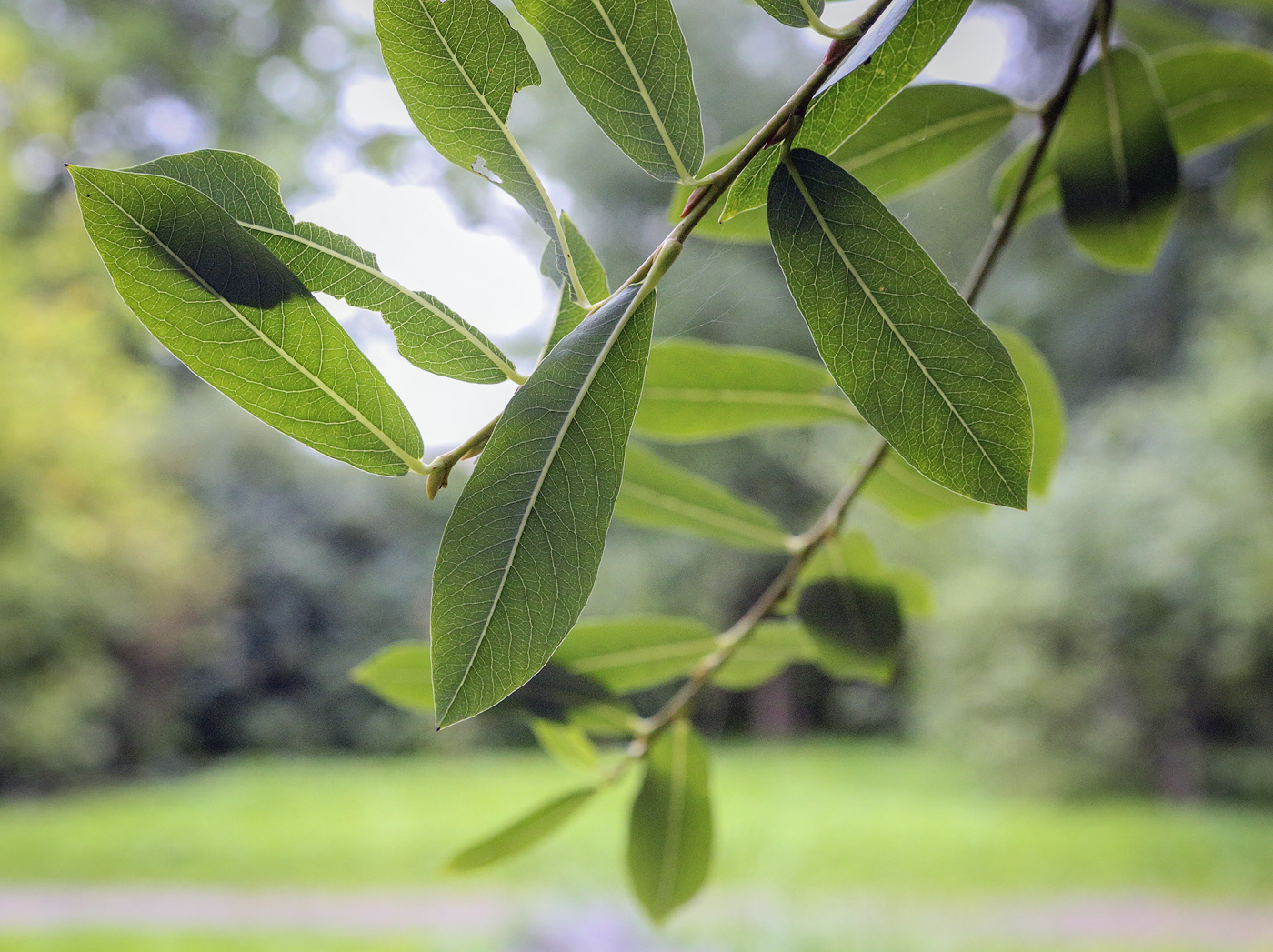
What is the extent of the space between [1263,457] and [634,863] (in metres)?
4.15

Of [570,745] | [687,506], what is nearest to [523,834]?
[570,745]

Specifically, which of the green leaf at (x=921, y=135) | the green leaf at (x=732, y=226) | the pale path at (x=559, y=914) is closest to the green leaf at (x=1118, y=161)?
the green leaf at (x=921, y=135)

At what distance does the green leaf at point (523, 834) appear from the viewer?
13.5 inches

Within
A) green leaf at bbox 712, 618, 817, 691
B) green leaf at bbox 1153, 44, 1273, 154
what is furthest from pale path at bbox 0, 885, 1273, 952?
green leaf at bbox 1153, 44, 1273, 154

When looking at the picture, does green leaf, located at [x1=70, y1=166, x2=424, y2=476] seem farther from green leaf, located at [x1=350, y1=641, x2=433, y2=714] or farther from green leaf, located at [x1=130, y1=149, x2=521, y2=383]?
green leaf, located at [x1=350, y1=641, x2=433, y2=714]

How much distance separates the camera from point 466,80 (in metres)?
0.17

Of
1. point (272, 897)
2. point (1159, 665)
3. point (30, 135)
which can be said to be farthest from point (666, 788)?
point (30, 135)

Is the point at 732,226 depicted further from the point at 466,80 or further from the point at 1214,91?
the point at 1214,91

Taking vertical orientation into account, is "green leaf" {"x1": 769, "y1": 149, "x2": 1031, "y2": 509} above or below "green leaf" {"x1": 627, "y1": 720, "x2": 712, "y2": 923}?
above

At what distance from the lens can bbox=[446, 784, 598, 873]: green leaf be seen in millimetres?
342

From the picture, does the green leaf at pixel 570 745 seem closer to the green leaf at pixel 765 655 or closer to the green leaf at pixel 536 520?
the green leaf at pixel 765 655

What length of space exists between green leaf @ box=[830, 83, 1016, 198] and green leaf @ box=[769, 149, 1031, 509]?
0.16 metres

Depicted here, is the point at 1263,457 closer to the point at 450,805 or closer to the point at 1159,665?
the point at 1159,665

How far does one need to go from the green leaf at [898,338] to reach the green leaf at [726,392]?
194 mm
